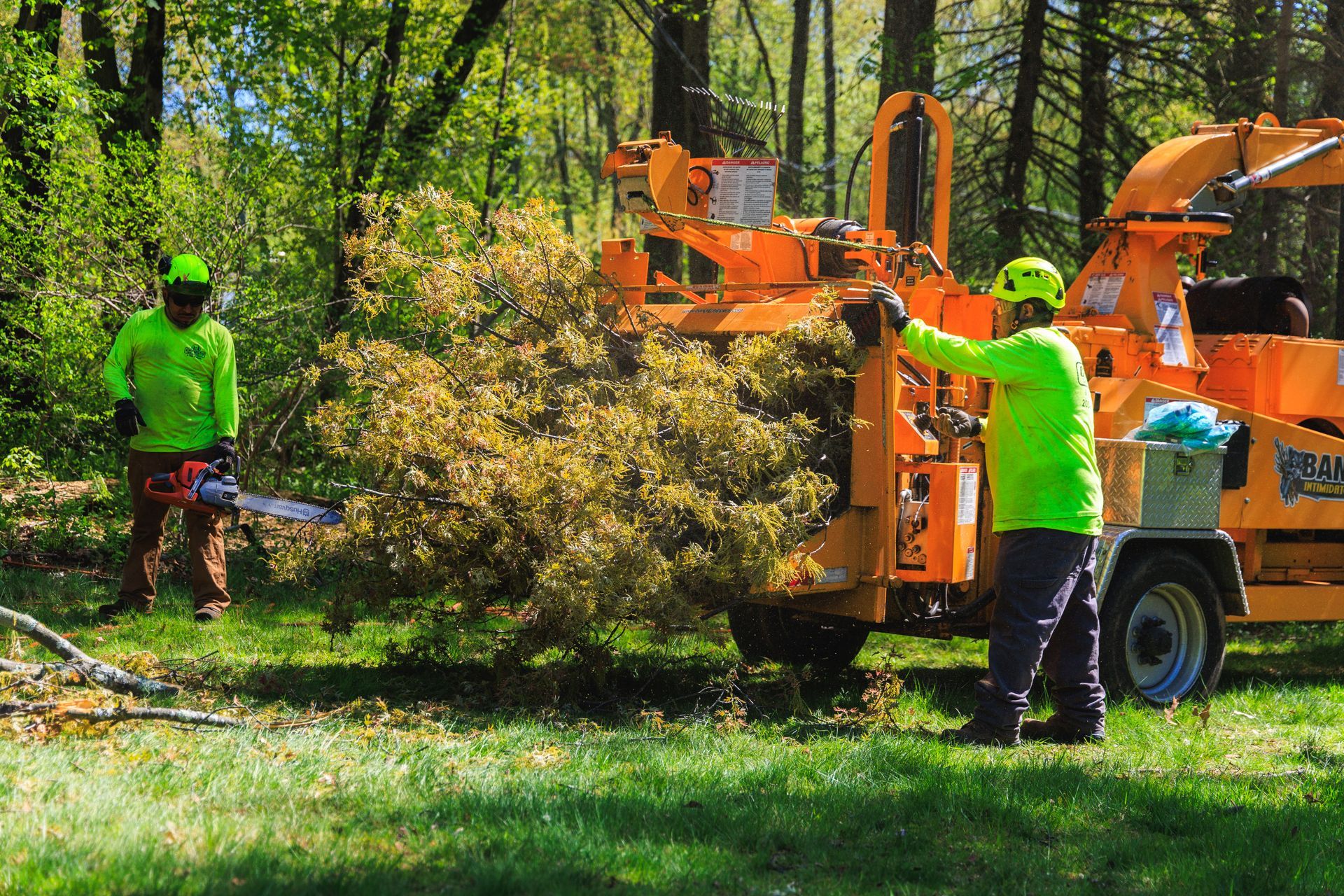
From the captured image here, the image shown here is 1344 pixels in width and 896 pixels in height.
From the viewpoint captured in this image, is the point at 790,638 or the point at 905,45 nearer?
the point at 790,638

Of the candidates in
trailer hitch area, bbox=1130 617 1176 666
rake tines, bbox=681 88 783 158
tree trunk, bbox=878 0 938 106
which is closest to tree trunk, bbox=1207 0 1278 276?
tree trunk, bbox=878 0 938 106

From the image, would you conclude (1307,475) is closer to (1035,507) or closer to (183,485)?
(1035,507)

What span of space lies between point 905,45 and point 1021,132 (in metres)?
3.15

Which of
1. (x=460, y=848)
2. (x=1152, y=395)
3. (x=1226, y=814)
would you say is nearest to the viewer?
(x=460, y=848)

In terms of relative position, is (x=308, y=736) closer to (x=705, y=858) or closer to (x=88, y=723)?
(x=88, y=723)

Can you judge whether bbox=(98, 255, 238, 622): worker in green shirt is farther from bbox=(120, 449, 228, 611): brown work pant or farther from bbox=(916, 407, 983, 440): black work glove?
bbox=(916, 407, 983, 440): black work glove

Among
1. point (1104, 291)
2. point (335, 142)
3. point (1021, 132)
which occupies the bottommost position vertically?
point (1104, 291)

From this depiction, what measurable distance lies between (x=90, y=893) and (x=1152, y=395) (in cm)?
549

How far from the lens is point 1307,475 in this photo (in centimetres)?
726

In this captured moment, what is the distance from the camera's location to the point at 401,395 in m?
5.90

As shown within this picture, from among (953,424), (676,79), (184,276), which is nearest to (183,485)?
(184,276)

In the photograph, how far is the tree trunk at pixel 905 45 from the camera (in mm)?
10602

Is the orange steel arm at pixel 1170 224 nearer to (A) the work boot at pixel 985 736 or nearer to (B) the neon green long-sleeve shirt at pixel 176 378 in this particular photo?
(A) the work boot at pixel 985 736

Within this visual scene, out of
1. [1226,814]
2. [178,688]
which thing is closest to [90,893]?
[178,688]
